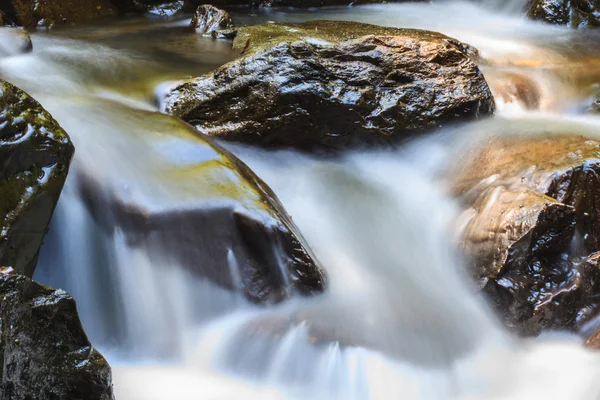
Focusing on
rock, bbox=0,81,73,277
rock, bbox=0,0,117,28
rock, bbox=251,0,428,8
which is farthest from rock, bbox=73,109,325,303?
rock, bbox=251,0,428,8

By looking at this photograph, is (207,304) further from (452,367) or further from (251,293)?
(452,367)

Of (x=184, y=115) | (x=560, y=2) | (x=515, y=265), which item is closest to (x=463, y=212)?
(x=515, y=265)

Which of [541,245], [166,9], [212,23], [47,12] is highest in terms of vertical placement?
[541,245]

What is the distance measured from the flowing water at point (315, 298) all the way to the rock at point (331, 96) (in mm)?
179

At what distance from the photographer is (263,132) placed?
187 inches

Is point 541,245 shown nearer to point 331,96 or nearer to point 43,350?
point 331,96

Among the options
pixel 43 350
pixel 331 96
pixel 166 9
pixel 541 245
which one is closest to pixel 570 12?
pixel 331 96

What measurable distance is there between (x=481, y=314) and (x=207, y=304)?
1.81 m

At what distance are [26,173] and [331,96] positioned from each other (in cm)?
264

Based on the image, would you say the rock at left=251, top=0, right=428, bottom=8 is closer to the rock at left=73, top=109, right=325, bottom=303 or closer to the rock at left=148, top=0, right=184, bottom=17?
the rock at left=148, top=0, right=184, bottom=17

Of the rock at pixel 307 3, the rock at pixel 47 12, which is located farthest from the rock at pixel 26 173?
the rock at pixel 307 3

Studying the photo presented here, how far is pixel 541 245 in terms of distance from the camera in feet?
11.3

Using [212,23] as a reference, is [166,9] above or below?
below

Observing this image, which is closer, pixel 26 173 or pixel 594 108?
pixel 26 173
